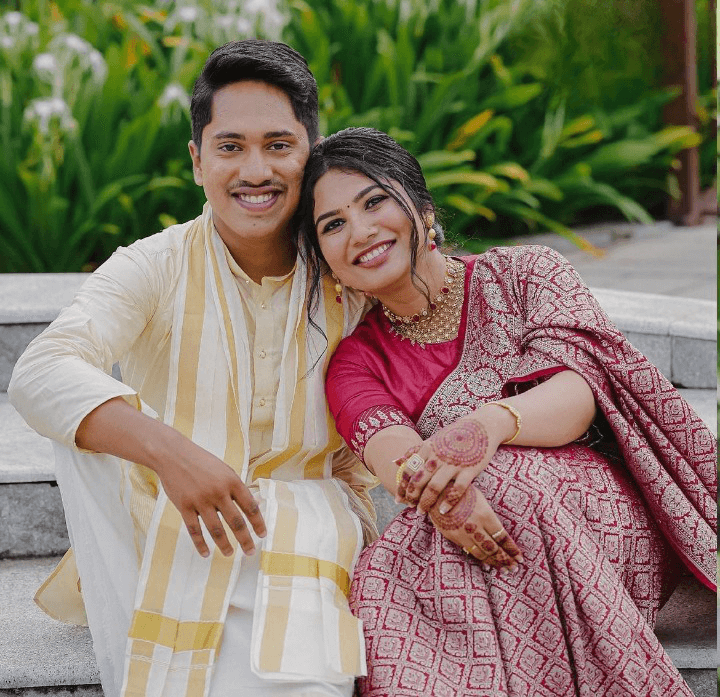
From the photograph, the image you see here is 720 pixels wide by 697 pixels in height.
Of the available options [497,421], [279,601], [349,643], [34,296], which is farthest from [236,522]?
[34,296]

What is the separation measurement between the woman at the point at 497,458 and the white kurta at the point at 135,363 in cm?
16

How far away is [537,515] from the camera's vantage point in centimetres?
190

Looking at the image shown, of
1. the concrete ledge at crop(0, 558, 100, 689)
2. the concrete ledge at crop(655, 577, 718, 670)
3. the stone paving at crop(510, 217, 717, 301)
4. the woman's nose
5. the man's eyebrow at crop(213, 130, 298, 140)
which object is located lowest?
the stone paving at crop(510, 217, 717, 301)

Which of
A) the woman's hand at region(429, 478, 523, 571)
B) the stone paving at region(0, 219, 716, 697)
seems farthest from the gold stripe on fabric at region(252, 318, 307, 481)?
the stone paving at region(0, 219, 716, 697)

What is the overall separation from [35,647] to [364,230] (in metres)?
1.12

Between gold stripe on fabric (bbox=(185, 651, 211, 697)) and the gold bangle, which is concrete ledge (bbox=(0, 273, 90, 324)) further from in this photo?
the gold bangle

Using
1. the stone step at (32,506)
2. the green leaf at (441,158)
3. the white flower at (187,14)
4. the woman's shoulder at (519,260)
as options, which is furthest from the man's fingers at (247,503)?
the white flower at (187,14)

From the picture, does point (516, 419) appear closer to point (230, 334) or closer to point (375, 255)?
point (375, 255)

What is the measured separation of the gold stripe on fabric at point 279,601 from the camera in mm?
1866

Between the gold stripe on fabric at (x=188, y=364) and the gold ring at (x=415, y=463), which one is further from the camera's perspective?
the gold stripe on fabric at (x=188, y=364)

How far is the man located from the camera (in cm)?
190

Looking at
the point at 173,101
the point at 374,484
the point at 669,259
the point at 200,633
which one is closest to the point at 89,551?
the point at 200,633

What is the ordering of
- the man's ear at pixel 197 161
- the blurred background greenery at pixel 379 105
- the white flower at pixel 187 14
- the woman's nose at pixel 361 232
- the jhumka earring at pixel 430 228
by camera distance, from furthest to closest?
the white flower at pixel 187 14 → the blurred background greenery at pixel 379 105 → the man's ear at pixel 197 161 → the jhumka earring at pixel 430 228 → the woman's nose at pixel 361 232

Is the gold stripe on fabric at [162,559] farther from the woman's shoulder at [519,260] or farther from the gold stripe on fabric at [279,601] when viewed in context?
the woman's shoulder at [519,260]
